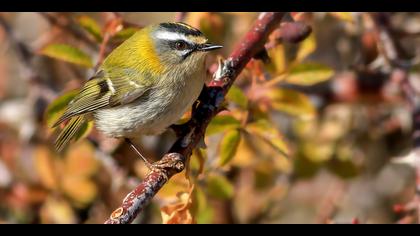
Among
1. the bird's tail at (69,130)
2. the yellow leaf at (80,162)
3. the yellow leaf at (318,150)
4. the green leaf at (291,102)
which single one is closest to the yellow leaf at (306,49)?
the green leaf at (291,102)

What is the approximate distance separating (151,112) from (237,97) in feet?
1.51

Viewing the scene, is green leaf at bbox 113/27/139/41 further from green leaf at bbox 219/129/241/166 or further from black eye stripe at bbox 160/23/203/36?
green leaf at bbox 219/129/241/166

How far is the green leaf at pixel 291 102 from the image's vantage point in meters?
4.29

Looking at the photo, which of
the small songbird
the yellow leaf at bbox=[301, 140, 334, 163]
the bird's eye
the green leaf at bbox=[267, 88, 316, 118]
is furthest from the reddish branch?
the yellow leaf at bbox=[301, 140, 334, 163]

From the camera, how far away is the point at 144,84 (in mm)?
4012

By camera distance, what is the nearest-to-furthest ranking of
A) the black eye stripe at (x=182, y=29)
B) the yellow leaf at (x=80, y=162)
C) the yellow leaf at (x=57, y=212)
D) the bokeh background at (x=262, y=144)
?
the black eye stripe at (x=182, y=29) < the bokeh background at (x=262, y=144) < the yellow leaf at (x=57, y=212) < the yellow leaf at (x=80, y=162)

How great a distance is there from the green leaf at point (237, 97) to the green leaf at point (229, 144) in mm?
156

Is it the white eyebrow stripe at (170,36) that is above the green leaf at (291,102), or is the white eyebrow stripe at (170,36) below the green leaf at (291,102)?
above

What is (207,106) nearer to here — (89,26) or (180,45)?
(180,45)

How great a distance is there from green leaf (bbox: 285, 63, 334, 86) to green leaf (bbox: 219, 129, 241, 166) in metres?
0.51

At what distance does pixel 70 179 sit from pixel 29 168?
1053mm

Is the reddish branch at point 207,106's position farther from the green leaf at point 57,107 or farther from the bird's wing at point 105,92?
the green leaf at point 57,107

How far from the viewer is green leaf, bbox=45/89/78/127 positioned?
3.99 m
